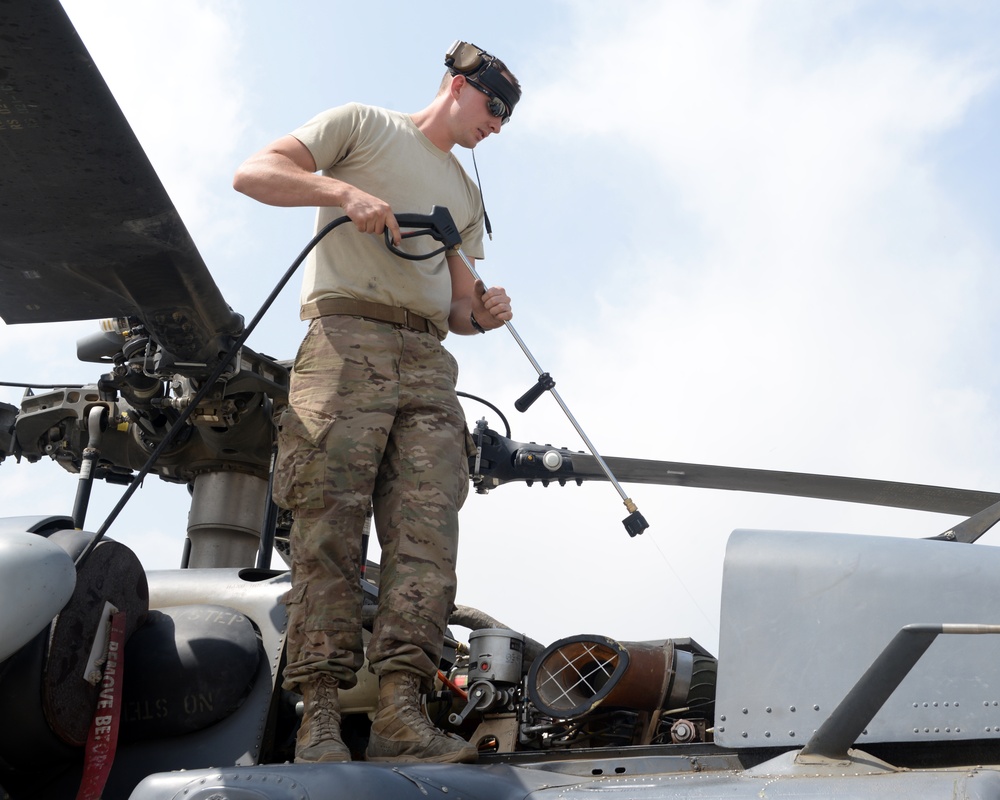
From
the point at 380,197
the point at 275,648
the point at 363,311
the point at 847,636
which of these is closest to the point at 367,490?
the point at 363,311

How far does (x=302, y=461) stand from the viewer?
3.34 meters

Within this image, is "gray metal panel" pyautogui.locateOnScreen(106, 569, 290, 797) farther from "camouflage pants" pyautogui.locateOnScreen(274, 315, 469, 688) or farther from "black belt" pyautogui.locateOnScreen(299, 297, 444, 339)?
"black belt" pyautogui.locateOnScreen(299, 297, 444, 339)

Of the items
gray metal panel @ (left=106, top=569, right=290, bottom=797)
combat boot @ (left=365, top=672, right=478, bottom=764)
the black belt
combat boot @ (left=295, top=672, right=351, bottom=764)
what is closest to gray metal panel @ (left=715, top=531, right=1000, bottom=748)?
combat boot @ (left=365, top=672, right=478, bottom=764)

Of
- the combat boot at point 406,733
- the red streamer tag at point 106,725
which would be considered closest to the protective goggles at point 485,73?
the combat boot at point 406,733

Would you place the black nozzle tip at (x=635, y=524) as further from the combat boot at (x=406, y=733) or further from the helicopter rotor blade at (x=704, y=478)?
the helicopter rotor blade at (x=704, y=478)

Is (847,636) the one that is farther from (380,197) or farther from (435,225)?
(380,197)

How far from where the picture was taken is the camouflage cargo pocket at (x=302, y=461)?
131 inches

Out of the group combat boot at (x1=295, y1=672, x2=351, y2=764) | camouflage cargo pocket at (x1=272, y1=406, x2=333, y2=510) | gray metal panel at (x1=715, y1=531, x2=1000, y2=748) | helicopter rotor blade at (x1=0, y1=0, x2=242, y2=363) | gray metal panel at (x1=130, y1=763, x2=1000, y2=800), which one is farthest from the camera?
camouflage cargo pocket at (x1=272, y1=406, x2=333, y2=510)

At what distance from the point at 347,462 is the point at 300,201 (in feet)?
2.54

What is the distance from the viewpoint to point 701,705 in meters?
3.51

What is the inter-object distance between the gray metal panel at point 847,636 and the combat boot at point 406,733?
706mm

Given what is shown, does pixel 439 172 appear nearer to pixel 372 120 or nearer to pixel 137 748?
pixel 372 120

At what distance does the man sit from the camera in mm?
3215

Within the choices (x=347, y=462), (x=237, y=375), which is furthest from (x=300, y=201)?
(x=237, y=375)
